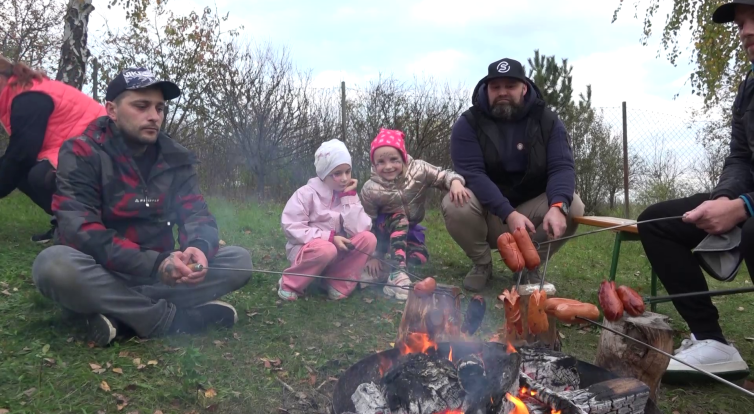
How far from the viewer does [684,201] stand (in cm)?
303

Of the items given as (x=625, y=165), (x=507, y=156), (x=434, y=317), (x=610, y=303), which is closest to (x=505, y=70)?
(x=507, y=156)

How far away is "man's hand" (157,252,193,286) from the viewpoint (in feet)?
9.16

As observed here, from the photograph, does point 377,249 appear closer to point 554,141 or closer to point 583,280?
point 554,141

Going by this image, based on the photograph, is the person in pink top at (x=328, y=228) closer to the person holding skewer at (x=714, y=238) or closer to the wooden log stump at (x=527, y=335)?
→ the wooden log stump at (x=527, y=335)

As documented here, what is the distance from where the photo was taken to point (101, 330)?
288 centimetres

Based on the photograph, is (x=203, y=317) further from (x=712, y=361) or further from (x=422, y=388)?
(x=712, y=361)

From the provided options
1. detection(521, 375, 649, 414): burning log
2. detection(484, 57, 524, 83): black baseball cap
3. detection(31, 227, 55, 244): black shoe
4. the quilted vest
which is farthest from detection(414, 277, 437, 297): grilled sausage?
detection(31, 227, 55, 244): black shoe

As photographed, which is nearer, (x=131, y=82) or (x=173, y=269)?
(x=173, y=269)

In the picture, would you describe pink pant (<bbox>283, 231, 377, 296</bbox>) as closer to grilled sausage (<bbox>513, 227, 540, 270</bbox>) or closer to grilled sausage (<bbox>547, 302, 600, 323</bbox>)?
grilled sausage (<bbox>513, 227, 540, 270</bbox>)

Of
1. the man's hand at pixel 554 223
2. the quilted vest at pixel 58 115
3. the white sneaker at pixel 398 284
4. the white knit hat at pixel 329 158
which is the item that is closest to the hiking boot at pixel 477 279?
the white sneaker at pixel 398 284

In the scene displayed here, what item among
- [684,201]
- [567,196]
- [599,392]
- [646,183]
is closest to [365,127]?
[646,183]

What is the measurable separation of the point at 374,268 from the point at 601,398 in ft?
8.11

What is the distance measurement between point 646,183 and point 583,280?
24.9 feet

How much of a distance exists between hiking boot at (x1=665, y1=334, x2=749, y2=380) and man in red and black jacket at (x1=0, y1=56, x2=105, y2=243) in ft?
15.0
